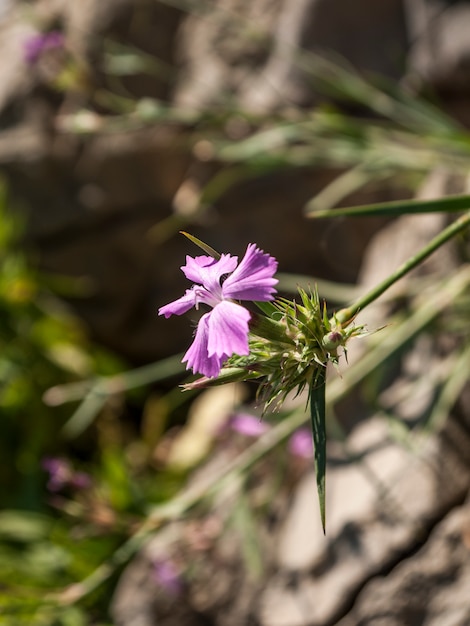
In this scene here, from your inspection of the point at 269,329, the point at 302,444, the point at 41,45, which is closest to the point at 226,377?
the point at 269,329

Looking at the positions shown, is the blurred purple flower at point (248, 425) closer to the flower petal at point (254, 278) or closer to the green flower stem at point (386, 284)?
the green flower stem at point (386, 284)

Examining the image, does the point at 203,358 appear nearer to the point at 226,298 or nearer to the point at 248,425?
the point at 226,298

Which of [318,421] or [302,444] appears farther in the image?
[302,444]

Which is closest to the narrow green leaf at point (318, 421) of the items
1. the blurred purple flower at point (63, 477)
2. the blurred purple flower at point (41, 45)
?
the blurred purple flower at point (63, 477)

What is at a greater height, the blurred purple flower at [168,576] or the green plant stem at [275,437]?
the blurred purple flower at [168,576]

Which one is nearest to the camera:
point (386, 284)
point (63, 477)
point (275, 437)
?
point (386, 284)

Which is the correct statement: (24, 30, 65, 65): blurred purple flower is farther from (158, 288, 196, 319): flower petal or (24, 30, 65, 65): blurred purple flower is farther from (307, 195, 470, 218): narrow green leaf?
(158, 288, 196, 319): flower petal

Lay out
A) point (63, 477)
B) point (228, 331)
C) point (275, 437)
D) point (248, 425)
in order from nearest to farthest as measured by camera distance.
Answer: point (228, 331)
point (275, 437)
point (63, 477)
point (248, 425)
